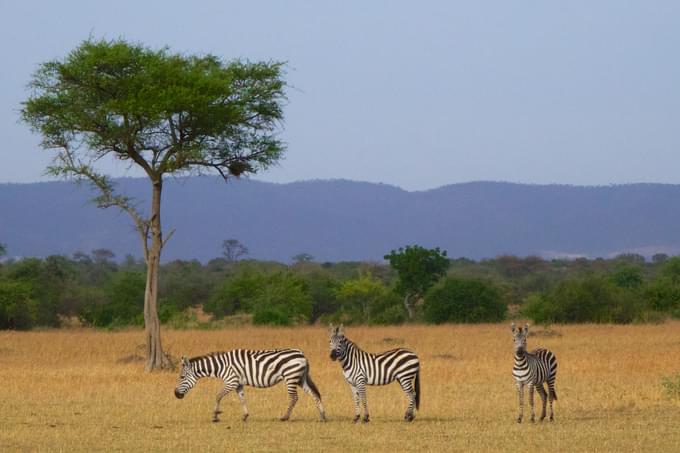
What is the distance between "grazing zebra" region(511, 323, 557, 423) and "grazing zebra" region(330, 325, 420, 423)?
4.79 feet

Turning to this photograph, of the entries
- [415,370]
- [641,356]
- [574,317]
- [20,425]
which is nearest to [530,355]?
[415,370]

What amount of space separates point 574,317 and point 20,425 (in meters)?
33.3

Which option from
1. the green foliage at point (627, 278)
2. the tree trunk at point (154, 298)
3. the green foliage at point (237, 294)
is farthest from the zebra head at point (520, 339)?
the green foliage at point (627, 278)

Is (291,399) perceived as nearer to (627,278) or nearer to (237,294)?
(237,294)

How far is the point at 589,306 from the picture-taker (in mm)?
46625

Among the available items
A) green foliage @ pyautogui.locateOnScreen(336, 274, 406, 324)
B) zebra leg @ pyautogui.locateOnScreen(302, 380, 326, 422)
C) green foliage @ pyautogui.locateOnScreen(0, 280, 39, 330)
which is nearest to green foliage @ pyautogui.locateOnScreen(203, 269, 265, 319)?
green foliage @ pyautogui.locateOnScreen(336, 274, 406, 324)

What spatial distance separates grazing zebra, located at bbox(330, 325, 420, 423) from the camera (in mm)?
16906

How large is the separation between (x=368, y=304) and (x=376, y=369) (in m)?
39.2

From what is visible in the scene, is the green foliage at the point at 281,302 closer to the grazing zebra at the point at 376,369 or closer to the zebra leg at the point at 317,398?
the zebra leg at the point at 317,398

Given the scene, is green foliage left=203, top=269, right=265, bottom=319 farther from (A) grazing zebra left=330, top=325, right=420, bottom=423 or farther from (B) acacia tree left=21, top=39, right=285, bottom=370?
(A) grazing zebra left=330, top=325, right=420, bottom=423

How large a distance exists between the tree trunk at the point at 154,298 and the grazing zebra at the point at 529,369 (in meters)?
11.6

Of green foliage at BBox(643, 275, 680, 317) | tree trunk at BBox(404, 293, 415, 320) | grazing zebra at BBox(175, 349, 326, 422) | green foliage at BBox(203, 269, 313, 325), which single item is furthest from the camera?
tree trunk at BBox(404, 293, 415, 320)

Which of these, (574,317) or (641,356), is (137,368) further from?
(574,317)

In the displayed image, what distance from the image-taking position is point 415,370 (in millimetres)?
17000
